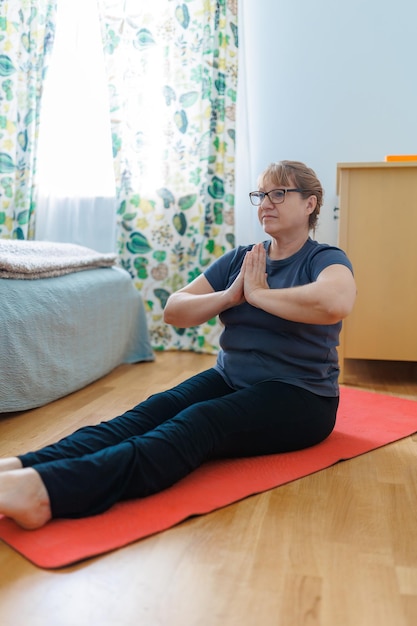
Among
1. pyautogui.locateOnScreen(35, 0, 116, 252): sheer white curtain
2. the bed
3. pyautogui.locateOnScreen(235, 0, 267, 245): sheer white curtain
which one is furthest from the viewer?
pyautogui.locateOnScreen(35, 0, 116, 252): sheer white curtain

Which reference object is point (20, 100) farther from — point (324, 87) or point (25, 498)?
point (25, 498)

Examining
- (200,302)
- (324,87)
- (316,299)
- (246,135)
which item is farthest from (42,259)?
(324,87)

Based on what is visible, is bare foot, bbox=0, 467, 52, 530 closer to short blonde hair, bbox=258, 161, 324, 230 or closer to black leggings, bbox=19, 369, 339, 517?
black leggings, bbox=19, 369, 339, 517

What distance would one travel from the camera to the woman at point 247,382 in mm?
1170

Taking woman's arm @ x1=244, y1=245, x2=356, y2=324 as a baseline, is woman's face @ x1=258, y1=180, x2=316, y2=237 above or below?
above

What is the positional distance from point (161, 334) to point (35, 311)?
1254mm

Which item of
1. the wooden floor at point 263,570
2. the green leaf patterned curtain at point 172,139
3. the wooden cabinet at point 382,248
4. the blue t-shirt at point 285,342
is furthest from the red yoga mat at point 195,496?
the green leaf patterned curtain at point 172,139

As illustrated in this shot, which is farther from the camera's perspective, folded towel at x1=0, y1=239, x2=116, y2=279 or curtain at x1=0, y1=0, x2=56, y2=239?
curtain at x1=0, y1=0, x2=56, y2=239

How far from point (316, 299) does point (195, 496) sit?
462 millimetres

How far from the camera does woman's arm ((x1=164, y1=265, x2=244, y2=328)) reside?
1533 millimetres

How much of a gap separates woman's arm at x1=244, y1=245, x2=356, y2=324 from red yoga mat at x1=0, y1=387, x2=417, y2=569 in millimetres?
312

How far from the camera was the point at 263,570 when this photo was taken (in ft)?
3.23

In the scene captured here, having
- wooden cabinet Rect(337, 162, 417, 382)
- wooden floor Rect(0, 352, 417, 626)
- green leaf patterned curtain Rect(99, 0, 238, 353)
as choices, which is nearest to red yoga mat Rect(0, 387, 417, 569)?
wooden floor Rect(0, 352, 417, 626)

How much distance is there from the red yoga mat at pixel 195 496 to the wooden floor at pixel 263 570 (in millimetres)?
20
